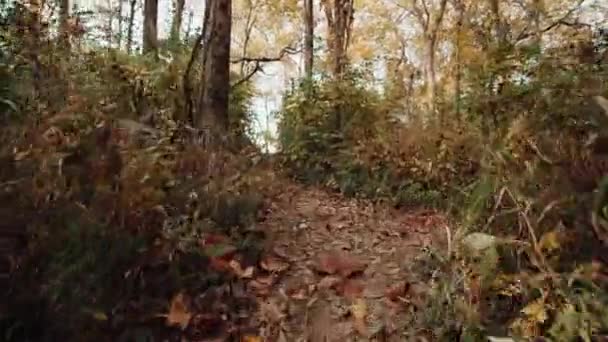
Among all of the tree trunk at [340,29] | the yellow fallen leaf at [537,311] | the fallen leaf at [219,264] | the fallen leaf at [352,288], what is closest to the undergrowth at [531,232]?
the yellow fallen leaf at [537,311]

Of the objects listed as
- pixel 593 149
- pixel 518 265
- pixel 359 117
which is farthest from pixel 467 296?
pixel 359 117

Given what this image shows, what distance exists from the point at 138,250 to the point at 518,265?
2088 mm

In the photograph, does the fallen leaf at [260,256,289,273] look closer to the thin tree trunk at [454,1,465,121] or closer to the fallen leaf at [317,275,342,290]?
the fallen leaf at [317,275,342,290]

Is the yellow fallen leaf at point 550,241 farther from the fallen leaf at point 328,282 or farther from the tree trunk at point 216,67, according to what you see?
the tree trunk at point 216,67

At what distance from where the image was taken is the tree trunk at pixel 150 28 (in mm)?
9410

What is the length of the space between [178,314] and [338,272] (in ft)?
4.96

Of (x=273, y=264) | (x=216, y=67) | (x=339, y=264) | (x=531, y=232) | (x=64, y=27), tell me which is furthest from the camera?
(x=216, y=67)

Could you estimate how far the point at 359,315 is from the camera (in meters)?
3.86

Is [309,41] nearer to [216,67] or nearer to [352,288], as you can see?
[216,67]

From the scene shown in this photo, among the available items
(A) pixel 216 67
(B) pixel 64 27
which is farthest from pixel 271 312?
(A) pixel 216 67

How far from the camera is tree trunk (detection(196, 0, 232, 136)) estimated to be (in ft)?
22.0

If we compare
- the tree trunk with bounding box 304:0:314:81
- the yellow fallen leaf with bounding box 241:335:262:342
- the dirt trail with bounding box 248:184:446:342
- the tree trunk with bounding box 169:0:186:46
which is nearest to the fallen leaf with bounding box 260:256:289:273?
the dirt trail with bounding box 248:184:446:342

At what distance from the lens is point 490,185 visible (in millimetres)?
3684

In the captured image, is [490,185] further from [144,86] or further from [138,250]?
[144,86]
